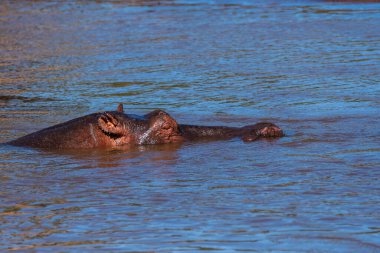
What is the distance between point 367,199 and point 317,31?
29.9ft

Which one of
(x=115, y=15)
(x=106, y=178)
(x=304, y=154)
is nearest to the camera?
(x=106, y=178)

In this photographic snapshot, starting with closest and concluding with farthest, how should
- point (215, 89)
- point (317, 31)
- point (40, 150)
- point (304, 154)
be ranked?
point (304, 154) < point (40, 150) < point (215, 89) < point (317, 31)

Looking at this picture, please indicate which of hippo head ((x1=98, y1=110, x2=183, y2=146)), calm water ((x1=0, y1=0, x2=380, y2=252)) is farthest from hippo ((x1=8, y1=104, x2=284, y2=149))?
calm water ((x1=0, y1=0, x2=380, y2=252))

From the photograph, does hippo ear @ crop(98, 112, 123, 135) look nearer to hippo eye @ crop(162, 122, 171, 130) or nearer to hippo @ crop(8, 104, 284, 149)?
hippo @ crop(8, 104, 284, 149)

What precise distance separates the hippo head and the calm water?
14 cm

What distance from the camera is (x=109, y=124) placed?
23.9ft

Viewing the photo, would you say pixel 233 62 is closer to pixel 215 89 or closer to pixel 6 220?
pixel 215 89

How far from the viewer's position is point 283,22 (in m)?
15.5

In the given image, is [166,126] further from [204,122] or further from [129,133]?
[204,122]

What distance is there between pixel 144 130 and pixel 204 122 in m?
1.18

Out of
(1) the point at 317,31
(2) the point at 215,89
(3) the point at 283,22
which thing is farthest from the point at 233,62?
(3) the point at 283,22

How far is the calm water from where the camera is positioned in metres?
4.84

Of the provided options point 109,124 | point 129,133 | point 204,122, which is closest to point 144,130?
point 129,133

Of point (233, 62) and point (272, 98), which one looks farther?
point (233, 62)
